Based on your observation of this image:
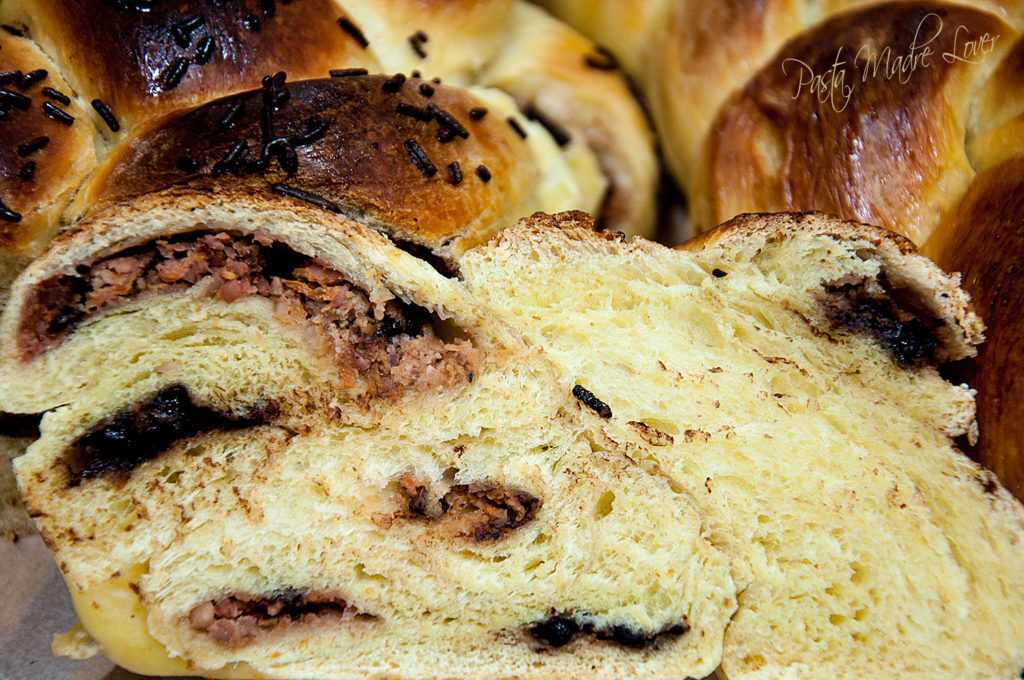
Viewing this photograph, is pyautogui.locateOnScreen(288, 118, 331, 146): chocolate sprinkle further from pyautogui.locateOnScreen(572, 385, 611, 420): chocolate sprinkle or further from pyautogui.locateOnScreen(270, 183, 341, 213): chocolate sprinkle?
pyautogui.locateOnScreen(572, 385, 611, 420): chocolate sprinkle

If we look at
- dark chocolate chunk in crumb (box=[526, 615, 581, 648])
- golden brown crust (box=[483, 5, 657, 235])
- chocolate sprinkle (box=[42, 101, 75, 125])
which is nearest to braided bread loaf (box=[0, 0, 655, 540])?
chocolate sprinkle (box=[42, 101, 75, 125])

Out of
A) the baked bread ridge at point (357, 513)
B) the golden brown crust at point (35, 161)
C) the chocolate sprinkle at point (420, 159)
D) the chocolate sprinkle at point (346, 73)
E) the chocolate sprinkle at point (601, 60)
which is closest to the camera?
the baked bread ridge at point (357, 513)

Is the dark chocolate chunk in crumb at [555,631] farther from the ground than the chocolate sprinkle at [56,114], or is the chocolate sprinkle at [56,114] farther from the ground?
the chocolate sprinkle at [56,114]

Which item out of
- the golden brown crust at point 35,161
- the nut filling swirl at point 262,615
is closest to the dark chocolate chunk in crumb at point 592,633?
the nut filling swirl at point 262,615

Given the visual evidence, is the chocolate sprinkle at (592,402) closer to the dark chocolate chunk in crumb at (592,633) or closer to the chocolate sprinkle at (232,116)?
the dark chocolate chunk in crumb at (592,633)

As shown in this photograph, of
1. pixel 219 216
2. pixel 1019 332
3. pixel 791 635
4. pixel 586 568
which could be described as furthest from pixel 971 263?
pixel 219 216

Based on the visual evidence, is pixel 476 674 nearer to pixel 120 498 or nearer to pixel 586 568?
pixel 586 568

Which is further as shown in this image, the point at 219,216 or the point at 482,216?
the point at 482,216
